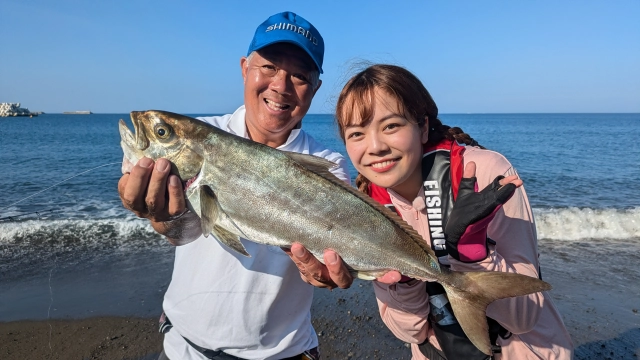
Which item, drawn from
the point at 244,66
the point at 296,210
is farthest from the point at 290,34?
the point at 296,210

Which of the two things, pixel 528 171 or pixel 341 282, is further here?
pixel 528 171

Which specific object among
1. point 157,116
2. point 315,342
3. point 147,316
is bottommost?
point 147,316

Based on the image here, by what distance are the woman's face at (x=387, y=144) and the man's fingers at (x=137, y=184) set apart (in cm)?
154

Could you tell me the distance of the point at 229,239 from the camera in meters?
2.60

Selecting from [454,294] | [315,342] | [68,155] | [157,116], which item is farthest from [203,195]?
[68,155]

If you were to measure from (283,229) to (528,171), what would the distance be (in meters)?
25.2

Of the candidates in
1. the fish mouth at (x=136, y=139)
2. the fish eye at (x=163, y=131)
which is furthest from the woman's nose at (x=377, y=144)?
the fish mouth at (x=136, y=139)

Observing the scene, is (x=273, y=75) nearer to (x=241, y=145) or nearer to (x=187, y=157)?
(x=241, y=145)

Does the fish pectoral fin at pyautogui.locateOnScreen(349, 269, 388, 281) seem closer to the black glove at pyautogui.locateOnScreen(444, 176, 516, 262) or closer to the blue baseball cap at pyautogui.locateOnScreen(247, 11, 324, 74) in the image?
the black glove at pyautogui.locateOnScreen(444, 176, 516, 262)

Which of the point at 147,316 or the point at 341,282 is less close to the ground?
the point at 341,282

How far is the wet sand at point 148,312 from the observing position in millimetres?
5680

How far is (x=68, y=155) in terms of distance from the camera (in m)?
30.7

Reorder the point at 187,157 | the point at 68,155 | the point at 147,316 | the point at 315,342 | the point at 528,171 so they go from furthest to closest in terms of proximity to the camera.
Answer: the point at 68,155 < the point at 528,171 < the point at 147,316 < the point at 315,342 < the point at 187,157

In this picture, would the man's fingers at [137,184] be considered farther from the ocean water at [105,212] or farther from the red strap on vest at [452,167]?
the red strap on vest at [452,167]
